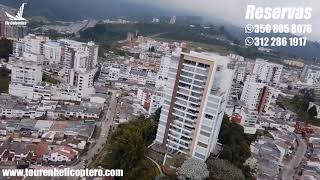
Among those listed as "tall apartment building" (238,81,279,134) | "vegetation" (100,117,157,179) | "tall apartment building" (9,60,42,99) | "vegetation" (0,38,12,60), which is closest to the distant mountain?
"vegetation" (0,38,12,60)

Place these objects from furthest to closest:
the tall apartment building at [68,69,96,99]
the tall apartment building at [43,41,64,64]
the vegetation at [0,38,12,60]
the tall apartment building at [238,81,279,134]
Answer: the tall apartment building at [43,41,64,64] < the vegetation at [0,38,12,60] < the tall apartment building at [238,81,279,134] < the tall apartment building at [68,69,96,99]

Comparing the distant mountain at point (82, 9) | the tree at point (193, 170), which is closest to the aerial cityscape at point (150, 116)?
the tree at point (193, 170)

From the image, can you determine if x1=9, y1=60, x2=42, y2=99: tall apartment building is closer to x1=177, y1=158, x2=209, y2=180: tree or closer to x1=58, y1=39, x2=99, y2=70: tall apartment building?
x1=58, y1=39, x2=99, y2=70: tall apartment building

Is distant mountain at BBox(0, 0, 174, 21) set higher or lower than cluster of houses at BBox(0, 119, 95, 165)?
higher

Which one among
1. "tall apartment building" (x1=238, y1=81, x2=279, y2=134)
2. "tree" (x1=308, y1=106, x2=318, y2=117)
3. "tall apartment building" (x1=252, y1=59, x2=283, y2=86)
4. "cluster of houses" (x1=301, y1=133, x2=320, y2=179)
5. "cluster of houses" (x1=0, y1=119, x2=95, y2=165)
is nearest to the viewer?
"cluster of houses" (x1=0, y1=119, x2=95, y2=165)

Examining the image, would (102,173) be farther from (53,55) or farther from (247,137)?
(53,55)

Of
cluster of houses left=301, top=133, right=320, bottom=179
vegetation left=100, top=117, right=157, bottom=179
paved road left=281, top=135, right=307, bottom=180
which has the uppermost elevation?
vegetation left=100, top=117, right=157, bottom=179
